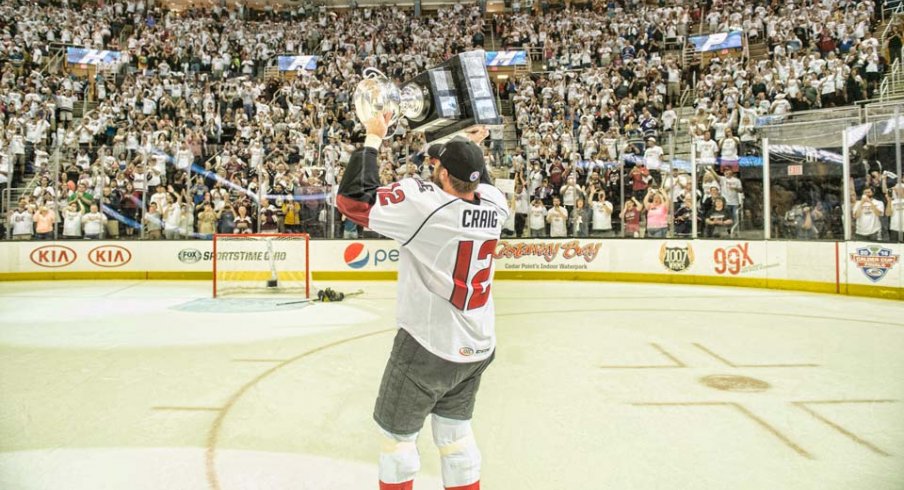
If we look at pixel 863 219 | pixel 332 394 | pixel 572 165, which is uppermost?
pixel 572 165

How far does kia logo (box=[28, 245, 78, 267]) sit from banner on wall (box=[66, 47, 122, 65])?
36.6 feet

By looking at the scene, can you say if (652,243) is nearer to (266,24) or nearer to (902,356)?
(902,356)

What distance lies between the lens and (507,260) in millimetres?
14375

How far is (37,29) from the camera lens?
76.1 feet

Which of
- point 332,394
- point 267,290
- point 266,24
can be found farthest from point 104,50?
point 332,394

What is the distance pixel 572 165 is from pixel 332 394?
10.1m

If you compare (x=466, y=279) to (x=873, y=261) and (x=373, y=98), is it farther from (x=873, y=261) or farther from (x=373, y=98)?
(x=873, y=261)

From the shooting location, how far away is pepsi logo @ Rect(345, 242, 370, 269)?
1410 cm

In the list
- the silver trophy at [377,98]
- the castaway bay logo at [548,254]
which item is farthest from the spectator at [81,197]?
the silver trophy at [377,98]

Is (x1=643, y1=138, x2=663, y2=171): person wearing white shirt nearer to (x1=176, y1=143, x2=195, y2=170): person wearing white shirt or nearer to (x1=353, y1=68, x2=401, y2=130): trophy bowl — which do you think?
(x1=176, y1=143, x2=195, y2=170): person wearing white shirt

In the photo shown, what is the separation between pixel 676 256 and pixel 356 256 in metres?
7.01

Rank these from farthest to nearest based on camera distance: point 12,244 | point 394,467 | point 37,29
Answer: point 37,29, point 12,244, point 394,467

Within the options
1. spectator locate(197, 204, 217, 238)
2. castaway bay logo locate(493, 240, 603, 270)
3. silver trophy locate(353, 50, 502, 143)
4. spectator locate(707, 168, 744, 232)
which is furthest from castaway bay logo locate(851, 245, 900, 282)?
spectator locate(197, 204, 217, 238)

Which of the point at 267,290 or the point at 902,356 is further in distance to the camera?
the point at 267,290
